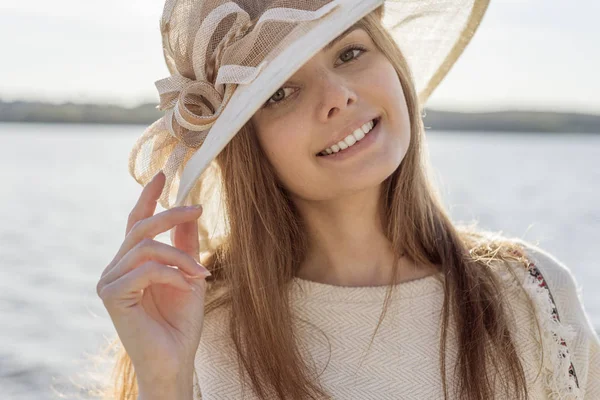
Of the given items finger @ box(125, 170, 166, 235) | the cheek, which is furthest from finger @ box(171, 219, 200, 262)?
the cheek

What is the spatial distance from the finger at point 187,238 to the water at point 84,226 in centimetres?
102

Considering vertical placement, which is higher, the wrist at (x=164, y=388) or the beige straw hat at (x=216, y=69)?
the beige straw hat at (x=216, y=69)

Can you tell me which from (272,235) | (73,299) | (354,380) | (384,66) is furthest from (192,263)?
(73,299)

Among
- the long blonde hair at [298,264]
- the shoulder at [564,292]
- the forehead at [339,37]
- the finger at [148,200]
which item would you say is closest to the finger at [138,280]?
the finger at [148,200]

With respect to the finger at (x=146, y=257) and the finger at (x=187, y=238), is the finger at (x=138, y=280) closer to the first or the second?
the finger at (x=146, y=257)

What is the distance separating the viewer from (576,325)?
8.13 ft

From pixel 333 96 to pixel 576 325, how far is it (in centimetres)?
102

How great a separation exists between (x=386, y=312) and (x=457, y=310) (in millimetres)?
216

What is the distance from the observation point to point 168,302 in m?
2.25

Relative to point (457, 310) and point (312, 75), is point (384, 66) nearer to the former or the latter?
point (312, 75)

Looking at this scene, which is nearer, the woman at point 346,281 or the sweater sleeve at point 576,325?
the woman at point 346,281

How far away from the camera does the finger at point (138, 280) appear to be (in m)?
2.07

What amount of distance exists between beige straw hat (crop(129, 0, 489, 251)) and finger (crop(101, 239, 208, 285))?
6.3 inches

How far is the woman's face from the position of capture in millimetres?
2334
